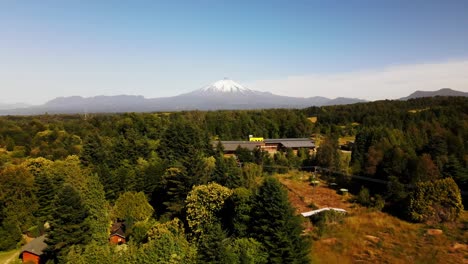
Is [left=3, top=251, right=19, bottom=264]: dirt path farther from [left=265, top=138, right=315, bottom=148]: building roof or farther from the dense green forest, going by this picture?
[left=265, top=138, right=315, bottom=148]: building roof

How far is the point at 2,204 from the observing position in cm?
2391

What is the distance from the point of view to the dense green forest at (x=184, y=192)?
1588cm

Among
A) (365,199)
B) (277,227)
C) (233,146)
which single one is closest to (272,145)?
(233,146)

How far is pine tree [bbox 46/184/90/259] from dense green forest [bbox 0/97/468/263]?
→ 2.2 inches

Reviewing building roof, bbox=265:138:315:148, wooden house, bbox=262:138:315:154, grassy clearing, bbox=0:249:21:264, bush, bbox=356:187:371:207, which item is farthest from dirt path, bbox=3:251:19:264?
building roof, bbox=265:138:315:148

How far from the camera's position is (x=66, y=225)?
1767 cm

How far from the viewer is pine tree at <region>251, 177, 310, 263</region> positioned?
15.6 m

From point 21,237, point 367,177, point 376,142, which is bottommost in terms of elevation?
point 21,237

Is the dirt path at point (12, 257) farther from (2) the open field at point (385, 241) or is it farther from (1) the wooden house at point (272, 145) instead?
(1) the wooden house at point (272, 145)

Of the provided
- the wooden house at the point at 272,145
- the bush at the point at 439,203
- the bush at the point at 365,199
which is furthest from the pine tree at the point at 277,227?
the wooden house at the point at 272,145

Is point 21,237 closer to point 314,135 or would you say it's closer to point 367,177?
point 367,177

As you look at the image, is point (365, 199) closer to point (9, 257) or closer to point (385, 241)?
point (385, 241)

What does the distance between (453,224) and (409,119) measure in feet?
131

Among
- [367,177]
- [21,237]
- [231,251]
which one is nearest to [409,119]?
[367,177]
